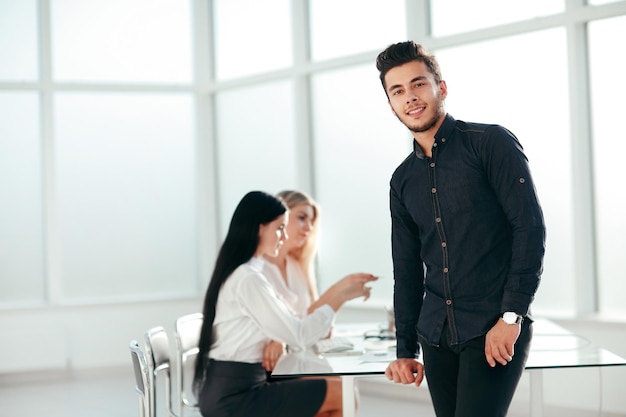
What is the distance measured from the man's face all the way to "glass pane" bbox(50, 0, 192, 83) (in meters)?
4.89

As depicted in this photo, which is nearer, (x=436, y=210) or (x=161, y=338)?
(x=436, y=210)

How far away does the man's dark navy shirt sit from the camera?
5.90 ft

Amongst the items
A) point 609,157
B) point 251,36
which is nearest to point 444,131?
point 609,157

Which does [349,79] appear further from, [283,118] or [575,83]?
[575,83]

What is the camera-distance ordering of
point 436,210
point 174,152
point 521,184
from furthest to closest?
1. point 174,152
2. point 436,210
3. point 521,184

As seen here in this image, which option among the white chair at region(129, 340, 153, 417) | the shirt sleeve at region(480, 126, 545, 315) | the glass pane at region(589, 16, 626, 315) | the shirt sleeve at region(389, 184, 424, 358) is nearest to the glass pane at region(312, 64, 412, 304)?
the glass pane at region(589, 16, 626, 315)

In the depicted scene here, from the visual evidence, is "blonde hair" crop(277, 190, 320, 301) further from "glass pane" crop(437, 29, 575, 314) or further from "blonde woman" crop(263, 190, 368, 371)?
"glass pane" crop(437, 29, 575, 314)

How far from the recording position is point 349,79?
577 centimetres

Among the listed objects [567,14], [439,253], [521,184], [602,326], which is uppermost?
[567,14]

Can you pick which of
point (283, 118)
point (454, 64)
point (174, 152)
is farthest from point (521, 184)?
point (174, 152)

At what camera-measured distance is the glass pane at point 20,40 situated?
A: 626 cm

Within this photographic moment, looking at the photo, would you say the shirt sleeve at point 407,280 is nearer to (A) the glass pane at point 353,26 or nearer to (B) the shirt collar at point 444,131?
(B) the shirt collar at point 444,131

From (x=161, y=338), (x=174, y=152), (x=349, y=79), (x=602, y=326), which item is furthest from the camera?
(x=174, y=152)

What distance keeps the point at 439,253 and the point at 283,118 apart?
14.4ft
